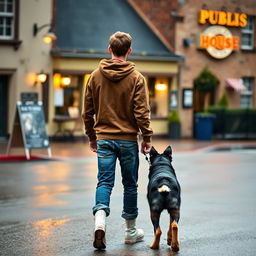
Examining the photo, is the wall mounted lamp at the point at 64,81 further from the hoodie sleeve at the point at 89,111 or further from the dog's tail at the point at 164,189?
the dog's tail at the point at 164,189

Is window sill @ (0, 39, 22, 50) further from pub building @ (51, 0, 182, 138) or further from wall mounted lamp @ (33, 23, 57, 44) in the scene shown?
pub building @ (51, 0, 182, 138)

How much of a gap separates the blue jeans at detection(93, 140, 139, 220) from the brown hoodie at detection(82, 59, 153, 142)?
0.08 meters

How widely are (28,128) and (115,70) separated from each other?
1125 cm

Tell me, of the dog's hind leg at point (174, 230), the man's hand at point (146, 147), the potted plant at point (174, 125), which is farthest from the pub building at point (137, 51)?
the dog's hind leg at point (174, 230)

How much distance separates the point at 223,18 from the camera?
2748cm

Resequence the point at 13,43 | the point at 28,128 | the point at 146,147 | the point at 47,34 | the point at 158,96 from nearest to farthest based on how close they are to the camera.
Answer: the point at 146,147, the point at 28,128, the point at 47,34, the point at 13,43, the point at 158,96

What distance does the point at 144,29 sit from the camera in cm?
2645

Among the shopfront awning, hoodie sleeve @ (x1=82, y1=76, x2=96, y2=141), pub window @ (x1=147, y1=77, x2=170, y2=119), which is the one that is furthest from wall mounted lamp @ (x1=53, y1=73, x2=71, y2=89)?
hoodie sleeve @ (x1=82, y1=76, x2=96, y2=141)

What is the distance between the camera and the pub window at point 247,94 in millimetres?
28875

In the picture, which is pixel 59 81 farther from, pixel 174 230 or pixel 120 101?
pixel 174 230

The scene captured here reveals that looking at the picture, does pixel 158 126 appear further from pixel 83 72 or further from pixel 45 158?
pixel 45 158

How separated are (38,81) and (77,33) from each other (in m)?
2.62

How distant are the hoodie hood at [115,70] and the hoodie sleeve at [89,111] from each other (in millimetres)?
201

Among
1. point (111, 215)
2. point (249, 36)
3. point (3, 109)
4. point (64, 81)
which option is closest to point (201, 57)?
point (249, 36)
